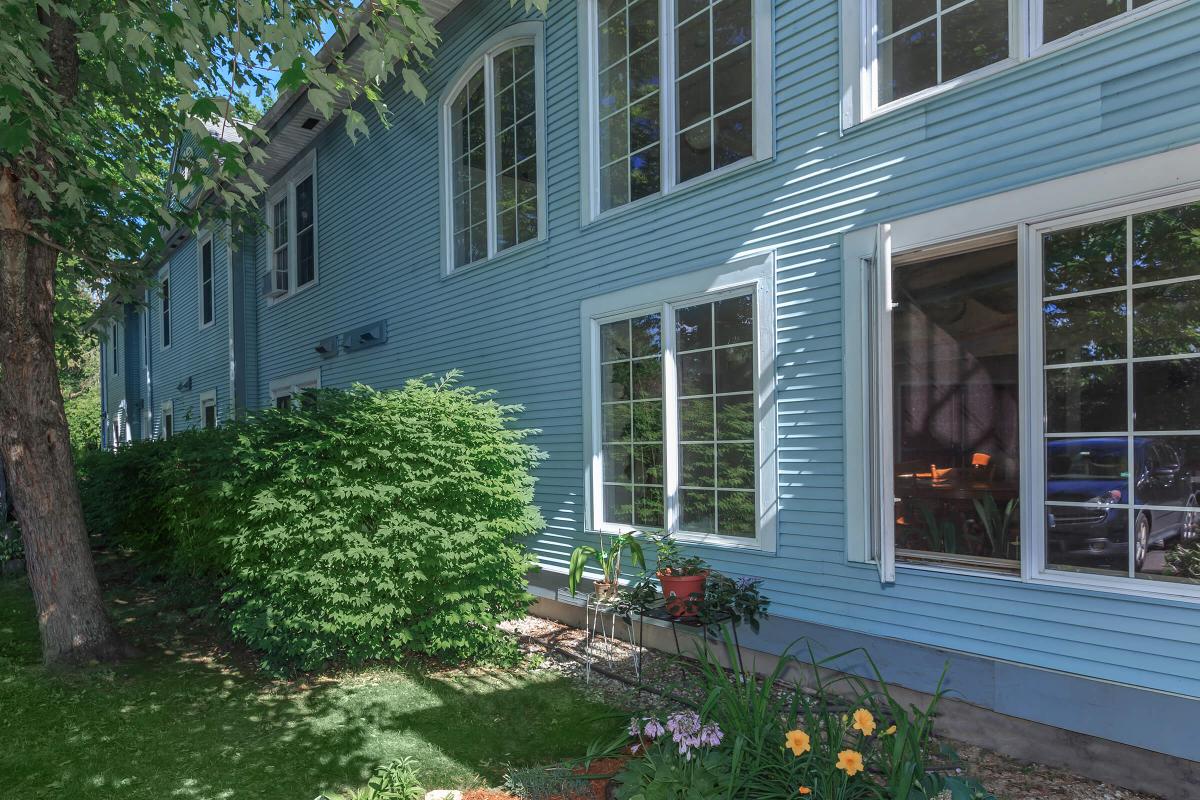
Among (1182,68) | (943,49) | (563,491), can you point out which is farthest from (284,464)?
(1182,68)

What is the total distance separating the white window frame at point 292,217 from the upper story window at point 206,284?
335 centimetres

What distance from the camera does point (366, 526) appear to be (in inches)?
207

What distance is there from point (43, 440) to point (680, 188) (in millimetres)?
5219

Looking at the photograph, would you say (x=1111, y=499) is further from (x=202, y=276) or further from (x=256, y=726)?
(x=202, y=276)

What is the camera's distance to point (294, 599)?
16.5 feet

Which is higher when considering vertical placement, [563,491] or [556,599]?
[563,491]

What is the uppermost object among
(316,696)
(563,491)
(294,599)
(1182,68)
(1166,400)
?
(1182,68)

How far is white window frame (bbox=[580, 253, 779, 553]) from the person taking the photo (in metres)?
5.02

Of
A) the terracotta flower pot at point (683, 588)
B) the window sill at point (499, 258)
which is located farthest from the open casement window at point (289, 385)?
the terracotta flower pot at point (683, 588)

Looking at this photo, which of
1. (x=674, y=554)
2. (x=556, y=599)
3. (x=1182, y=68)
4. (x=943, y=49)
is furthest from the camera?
(x=556, y=599)

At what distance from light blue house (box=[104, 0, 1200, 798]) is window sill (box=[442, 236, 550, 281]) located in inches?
1.8

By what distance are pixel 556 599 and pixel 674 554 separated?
1977 millimetres

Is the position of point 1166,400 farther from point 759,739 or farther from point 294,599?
→ point 294,599

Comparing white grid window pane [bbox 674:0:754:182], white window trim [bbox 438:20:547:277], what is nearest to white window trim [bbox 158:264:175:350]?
white window trim [bbox 438:20:547:277]
